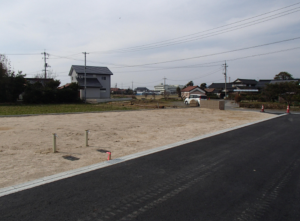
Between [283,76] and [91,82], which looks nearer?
[91,82]

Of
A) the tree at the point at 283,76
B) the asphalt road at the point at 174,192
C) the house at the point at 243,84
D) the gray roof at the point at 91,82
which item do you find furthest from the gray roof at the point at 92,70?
the tree at the point at 283,76

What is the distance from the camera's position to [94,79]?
45375mm

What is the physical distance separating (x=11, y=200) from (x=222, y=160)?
4926 mm

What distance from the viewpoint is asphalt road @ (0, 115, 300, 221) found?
3518 mm

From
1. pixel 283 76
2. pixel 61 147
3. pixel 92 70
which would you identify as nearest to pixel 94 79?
pixel 92 70

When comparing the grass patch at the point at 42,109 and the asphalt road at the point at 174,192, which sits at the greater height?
the grass patch at the point at 42,109

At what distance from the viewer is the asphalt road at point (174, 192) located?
3.52m

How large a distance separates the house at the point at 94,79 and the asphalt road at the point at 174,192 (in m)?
38.1

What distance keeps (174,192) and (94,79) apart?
43.3 meters

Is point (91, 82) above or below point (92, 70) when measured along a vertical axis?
below

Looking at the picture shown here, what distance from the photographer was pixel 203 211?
3.59 metres

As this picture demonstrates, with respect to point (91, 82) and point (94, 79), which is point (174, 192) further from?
point (94, 79)

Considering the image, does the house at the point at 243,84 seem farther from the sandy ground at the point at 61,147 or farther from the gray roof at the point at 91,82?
the sandy ground at the point at 61,147

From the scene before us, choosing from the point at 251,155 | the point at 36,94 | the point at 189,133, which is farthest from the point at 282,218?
the point at 36,94
